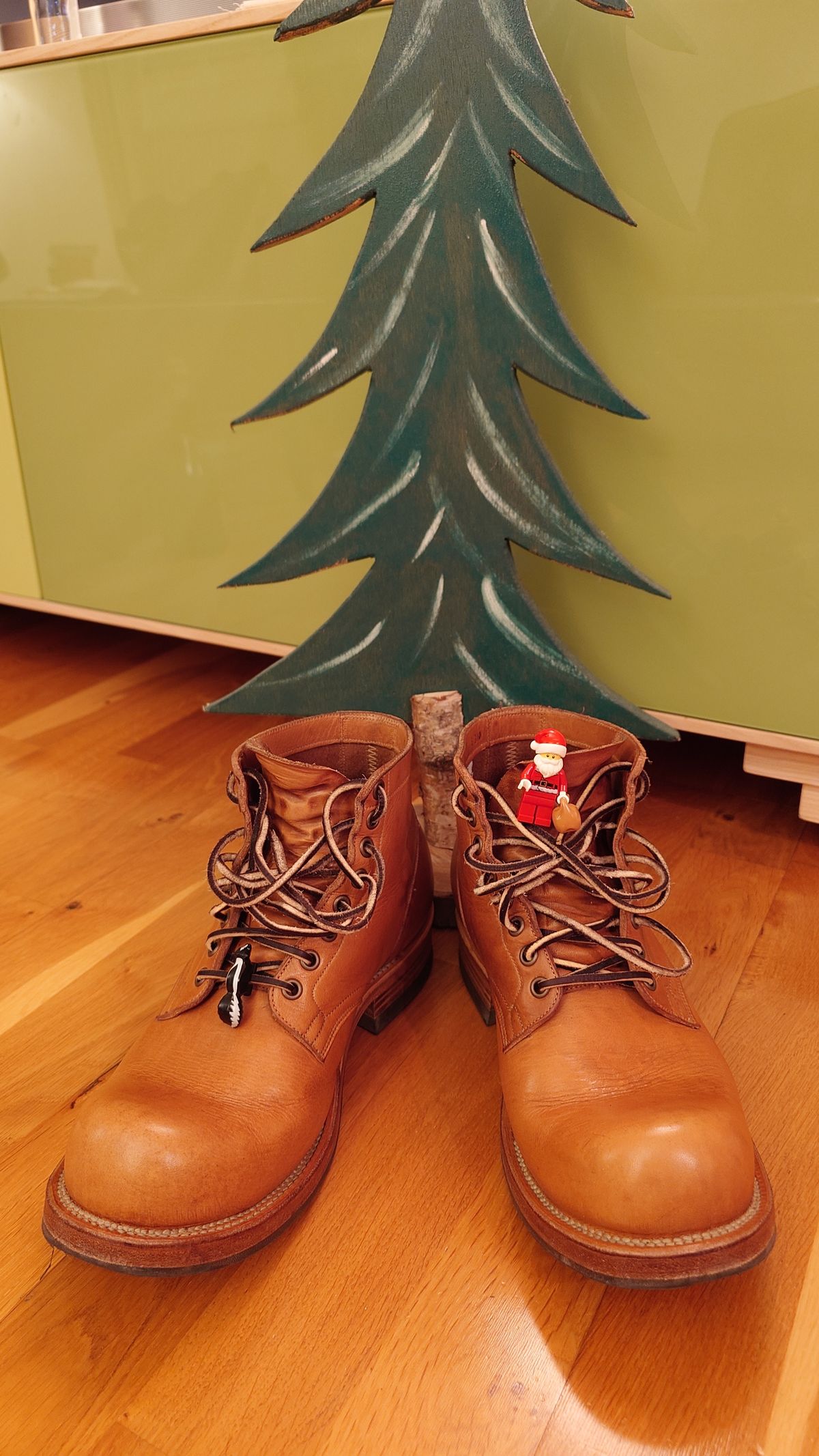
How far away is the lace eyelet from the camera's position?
2.21 ft

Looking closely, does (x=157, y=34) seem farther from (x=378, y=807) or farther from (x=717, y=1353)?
(x=717, y=1353)

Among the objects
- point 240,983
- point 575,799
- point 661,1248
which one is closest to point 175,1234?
point 240,983

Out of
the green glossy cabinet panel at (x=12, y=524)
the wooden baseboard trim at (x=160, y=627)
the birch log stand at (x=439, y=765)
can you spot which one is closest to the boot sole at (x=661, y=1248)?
the birch log stand at (x=439, y=765)

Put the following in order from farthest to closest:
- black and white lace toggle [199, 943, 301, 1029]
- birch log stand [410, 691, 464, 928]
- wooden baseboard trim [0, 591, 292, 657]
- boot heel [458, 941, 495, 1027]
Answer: wooden baseboard trim [0, 591, 292, 657] < birch log stand [410, 691, 464, 928] < boot heel [458, 941, 495, 1027] < black and white lace toggle [199, 943, 301, 1029]

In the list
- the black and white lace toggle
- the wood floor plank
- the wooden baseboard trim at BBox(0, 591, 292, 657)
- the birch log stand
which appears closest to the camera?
the wood floor plank

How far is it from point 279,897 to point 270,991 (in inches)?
2.5

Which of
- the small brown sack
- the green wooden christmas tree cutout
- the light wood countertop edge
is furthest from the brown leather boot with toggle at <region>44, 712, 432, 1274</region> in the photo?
the light wood countertop edge

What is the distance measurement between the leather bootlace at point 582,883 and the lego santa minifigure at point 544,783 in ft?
0.04

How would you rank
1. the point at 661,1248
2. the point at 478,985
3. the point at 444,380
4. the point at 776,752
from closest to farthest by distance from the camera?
the point at 661,1248, the point at 478,985, the point at 444,380, the point at 776,752

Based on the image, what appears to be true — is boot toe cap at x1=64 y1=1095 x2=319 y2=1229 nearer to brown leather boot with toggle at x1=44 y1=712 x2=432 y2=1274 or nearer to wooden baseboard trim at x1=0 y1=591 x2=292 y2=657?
brown leather boot with toggle at x1=44 y1=712 x2=432 y2=1274

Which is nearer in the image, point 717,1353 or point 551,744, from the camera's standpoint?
point 717,1353

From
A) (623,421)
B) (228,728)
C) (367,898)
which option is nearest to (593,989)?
(367,898)

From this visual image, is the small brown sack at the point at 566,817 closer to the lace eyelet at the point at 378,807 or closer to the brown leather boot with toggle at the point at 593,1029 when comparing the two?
the brown leather boot with toggle at the point at 593,1029

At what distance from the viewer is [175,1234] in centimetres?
53
